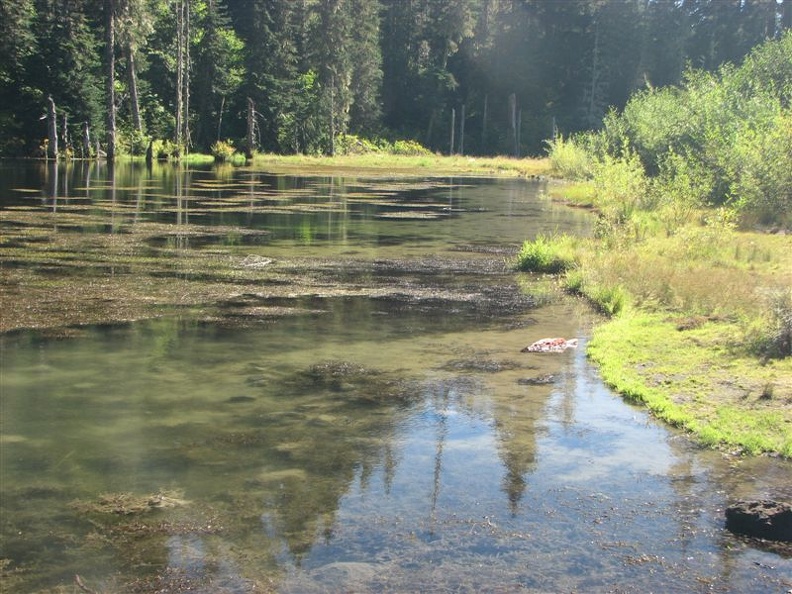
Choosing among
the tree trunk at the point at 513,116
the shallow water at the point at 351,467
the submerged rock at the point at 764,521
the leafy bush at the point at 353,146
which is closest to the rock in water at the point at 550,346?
the shallow water at the point at 351,467

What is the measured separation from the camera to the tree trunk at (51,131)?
172 feet

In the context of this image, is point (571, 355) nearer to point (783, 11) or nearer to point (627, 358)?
point (627, 358)

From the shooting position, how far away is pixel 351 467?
7848 mm

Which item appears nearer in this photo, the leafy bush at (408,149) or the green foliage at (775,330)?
the green foliage at (775,330)

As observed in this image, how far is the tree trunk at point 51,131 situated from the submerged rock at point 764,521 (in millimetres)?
51648

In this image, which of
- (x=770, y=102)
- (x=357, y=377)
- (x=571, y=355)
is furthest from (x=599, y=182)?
(x=357, y=377)

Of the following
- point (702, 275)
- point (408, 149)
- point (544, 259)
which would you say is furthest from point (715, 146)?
point (408, 149)

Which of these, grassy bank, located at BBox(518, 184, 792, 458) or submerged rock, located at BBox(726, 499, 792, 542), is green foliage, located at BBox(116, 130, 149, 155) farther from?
submerged rock, located at BBox(726, 499, 792, 542)

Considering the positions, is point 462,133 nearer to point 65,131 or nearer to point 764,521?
point 65,131

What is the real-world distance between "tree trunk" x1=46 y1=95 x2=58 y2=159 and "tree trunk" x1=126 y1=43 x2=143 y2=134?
275 inches

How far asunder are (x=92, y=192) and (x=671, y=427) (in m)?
29.0

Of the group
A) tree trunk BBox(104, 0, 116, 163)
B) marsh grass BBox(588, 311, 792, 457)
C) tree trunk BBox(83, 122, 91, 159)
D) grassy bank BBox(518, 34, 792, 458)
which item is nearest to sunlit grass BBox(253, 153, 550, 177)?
tree trunk BBox(83, 122, 91, 159)

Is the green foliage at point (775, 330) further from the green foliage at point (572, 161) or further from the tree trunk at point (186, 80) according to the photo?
the tree trunk at point (186, 80)

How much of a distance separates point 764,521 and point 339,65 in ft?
228
